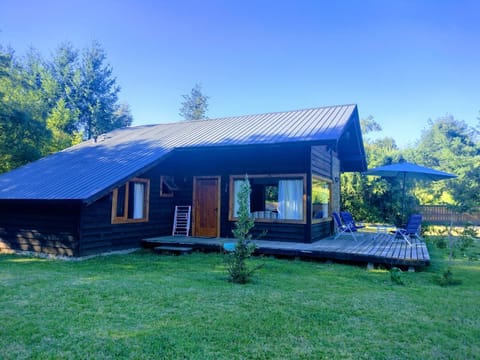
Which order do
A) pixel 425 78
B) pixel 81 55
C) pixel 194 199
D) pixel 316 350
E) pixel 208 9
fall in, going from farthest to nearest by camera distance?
pixel 81 55 → pixel 425 78 → pixel 208 9 → pixel 194 199 → pixel 316 350

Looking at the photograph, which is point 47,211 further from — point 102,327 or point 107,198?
point 102,327

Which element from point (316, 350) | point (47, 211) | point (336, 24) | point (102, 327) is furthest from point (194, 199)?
point (336, 24)

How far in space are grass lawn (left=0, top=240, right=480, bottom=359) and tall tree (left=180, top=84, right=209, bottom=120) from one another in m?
31.3

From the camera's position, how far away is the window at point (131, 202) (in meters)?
8.23

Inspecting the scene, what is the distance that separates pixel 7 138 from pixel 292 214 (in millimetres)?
10715

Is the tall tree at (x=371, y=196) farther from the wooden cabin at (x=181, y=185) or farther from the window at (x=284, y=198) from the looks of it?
the window at (x=284, y=198)

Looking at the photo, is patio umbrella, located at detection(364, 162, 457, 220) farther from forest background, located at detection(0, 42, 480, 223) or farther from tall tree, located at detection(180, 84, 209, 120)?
tall tree, located at detection(180, 84, 209, 120)

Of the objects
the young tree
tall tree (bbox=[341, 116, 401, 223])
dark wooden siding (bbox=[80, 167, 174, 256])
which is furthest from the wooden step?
tall tree (bbox=[341, 116, 401, 223])

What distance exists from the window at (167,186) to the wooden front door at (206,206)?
68 cm

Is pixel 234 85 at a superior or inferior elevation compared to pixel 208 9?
superior

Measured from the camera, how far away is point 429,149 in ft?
116

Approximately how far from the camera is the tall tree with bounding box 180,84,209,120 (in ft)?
118

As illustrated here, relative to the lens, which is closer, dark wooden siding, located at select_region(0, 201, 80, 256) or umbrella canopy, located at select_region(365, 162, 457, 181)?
dark wooden siding, located at select_region(0, 201, 80, 256)

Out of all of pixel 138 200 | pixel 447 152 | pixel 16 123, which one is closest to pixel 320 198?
pixel 138 200
